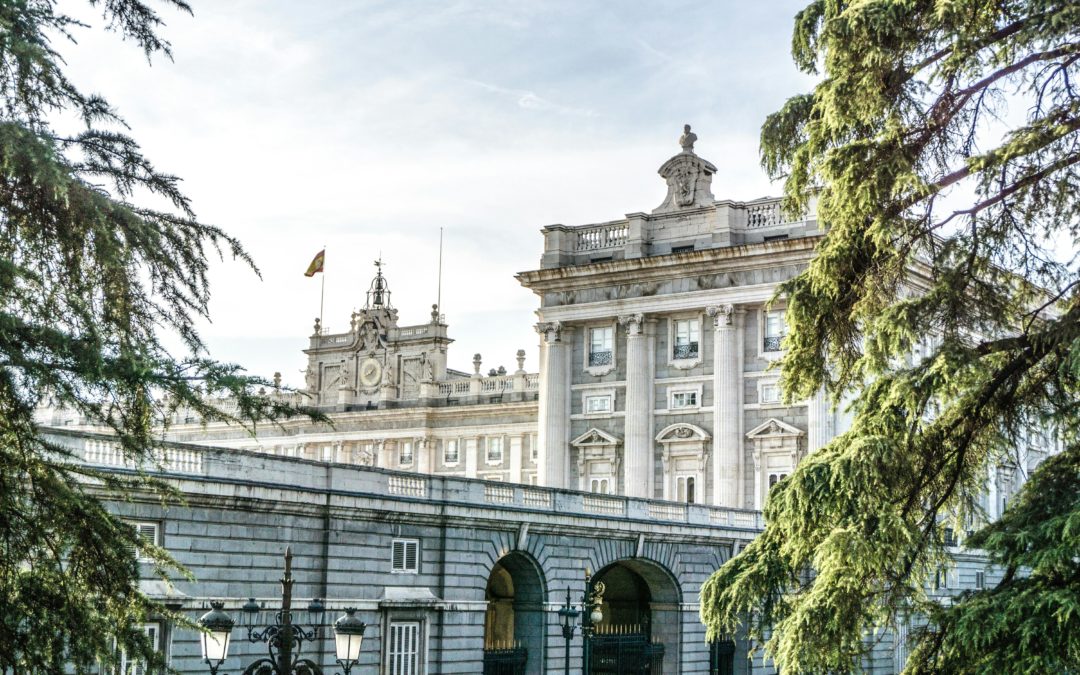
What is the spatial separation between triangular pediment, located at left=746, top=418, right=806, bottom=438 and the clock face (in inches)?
1073

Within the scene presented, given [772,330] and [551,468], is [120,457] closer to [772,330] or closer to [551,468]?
[772,330]

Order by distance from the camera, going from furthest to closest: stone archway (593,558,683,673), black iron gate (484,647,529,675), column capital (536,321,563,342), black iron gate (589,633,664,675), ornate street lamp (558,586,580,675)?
column capital (536,321,563,342), stone archway (593,558,683,673), black iron gate (589,633,664,675), black iron gate (484,647,529,675), ornate street lamp (558,586,580,675)

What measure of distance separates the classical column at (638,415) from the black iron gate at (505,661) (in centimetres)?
2088

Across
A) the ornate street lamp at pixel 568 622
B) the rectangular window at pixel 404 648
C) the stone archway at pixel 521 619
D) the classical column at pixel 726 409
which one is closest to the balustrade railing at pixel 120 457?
the rectangular window at pixel 404 648

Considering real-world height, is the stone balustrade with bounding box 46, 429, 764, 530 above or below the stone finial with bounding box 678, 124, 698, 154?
below

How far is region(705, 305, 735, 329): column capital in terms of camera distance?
53688 mm

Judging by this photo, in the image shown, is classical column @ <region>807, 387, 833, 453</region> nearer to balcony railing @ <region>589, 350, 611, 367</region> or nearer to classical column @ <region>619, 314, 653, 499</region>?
classical column @ <region>619, 314, 653, 499</region>

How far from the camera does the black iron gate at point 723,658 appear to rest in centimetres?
3928

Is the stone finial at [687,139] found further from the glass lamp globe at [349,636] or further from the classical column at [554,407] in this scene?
the glass lamp globe at [349,636]

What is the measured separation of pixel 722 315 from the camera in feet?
177

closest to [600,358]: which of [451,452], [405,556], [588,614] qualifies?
[451,452]

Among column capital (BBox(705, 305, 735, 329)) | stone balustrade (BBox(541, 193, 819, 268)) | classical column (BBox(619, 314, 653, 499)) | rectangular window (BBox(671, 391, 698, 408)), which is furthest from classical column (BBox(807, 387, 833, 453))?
classical column (BBox(619, 314, 653, 499))

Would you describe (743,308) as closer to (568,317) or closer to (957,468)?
(568,317)

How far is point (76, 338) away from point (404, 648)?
20.6m
